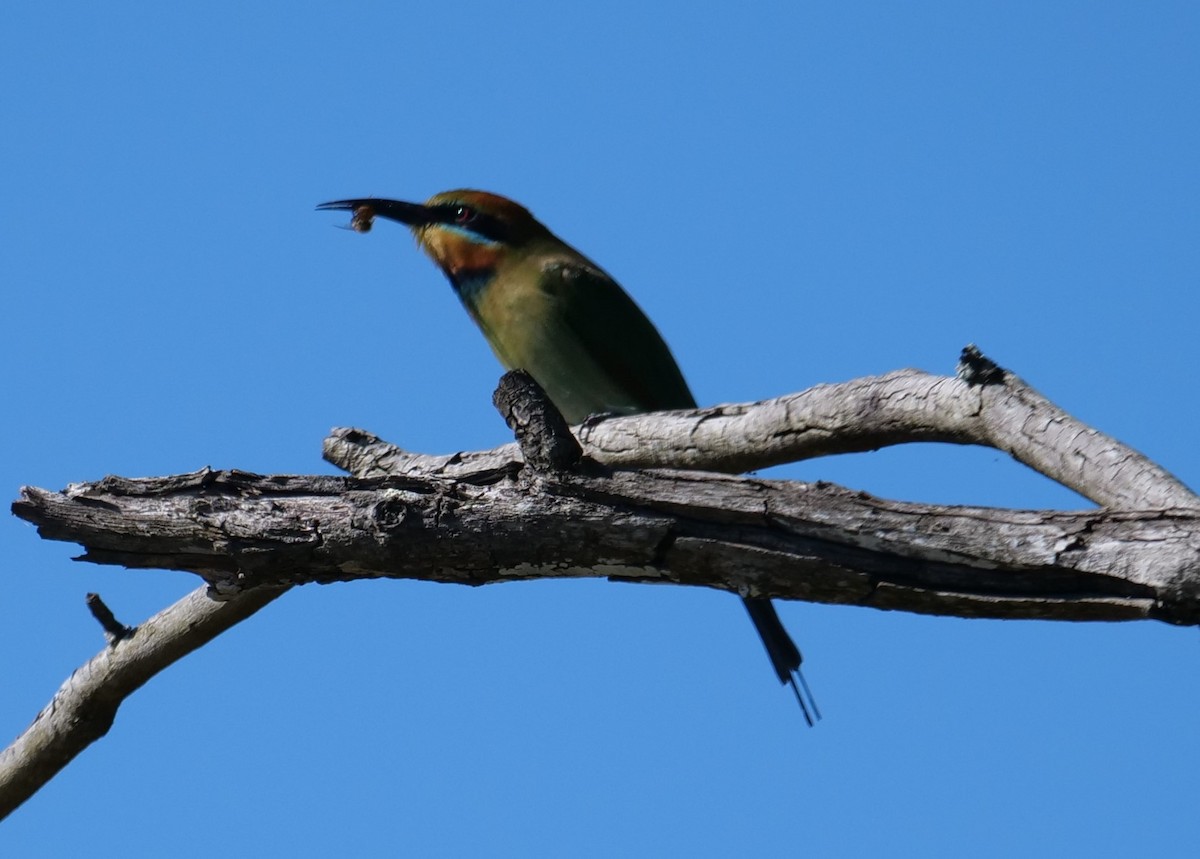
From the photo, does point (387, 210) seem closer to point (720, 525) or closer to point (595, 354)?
point (595, 354)

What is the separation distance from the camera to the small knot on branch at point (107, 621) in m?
3.06

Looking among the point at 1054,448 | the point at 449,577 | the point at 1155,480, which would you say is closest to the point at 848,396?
the point at 1054,448

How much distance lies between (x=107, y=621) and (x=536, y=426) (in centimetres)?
142

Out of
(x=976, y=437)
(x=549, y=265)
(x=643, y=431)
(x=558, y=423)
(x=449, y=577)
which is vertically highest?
(x=549, y=265)

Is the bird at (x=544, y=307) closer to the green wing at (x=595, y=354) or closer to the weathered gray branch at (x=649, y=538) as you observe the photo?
the green wing at (x=595, y=354)

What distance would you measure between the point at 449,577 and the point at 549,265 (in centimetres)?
291

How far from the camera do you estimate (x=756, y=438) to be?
3076 millimetres

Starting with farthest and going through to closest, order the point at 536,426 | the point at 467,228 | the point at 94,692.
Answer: the point at 467,228 < the point at 94,692 < the point at 536,426

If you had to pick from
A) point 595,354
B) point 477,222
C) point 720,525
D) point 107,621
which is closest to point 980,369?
point 720,525

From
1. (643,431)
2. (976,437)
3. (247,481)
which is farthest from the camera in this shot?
(643,431)

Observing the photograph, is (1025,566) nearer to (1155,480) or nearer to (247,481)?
(1155,480)

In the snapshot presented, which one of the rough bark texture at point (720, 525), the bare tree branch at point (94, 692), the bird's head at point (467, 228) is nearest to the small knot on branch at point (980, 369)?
the rough bark texture at point (720, 525)

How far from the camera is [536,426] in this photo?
2123 mm

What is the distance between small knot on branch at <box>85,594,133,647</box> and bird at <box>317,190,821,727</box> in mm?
2033
